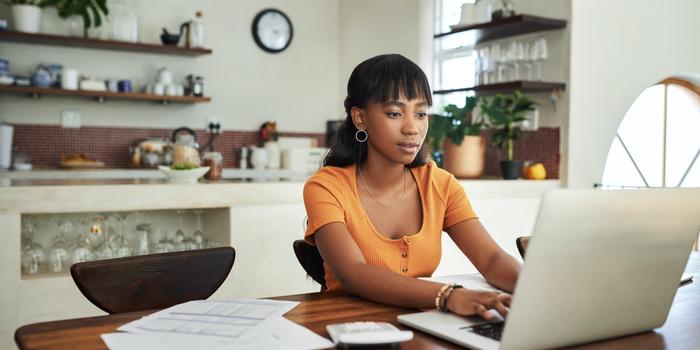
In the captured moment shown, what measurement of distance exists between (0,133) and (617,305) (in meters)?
4.87

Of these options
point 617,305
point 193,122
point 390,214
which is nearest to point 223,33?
point 193,122

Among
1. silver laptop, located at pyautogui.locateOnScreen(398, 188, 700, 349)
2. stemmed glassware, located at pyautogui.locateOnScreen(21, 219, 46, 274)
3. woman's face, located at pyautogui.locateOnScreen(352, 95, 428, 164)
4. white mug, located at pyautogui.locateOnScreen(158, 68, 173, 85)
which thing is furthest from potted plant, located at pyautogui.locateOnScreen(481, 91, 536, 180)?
white mug, located at pyautogui.locateOnScreen(158, 68, 173, 85)

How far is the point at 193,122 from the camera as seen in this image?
5.82 metres

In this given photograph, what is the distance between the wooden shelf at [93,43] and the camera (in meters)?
4.95

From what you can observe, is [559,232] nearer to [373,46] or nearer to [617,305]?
[617,305]

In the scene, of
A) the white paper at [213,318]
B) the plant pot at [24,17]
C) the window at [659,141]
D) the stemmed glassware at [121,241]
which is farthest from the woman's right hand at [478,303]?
the plant pot at [24,17]

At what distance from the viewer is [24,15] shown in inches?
195

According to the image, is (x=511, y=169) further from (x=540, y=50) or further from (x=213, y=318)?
(x=213, y=318)

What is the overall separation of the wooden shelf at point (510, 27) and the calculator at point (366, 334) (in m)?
3.03

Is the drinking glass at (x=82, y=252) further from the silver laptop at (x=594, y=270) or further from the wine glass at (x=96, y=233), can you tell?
the silver laptop at (x=594, y=270)

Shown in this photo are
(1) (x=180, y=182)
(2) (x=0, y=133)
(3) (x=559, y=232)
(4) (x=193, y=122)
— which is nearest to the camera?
(3) (x=559, y=232)

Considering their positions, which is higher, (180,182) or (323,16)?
(323,16)

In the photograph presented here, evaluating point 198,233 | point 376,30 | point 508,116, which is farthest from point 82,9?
point 508,116

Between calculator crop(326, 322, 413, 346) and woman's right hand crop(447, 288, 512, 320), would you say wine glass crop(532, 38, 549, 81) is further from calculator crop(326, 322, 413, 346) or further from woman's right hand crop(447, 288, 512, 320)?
calculator crop(326, 322, 413, 346)
